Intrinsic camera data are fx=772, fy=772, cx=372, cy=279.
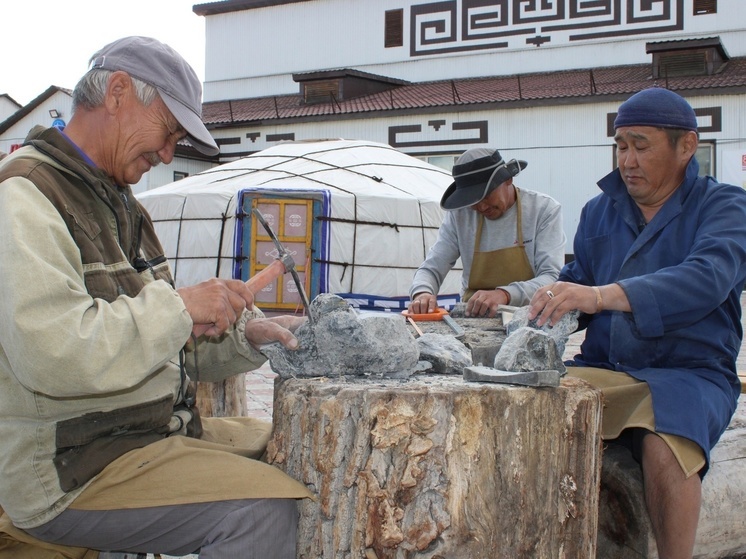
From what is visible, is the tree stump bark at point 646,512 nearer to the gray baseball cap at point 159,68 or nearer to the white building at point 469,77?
the gray baseball cap at point 159,68

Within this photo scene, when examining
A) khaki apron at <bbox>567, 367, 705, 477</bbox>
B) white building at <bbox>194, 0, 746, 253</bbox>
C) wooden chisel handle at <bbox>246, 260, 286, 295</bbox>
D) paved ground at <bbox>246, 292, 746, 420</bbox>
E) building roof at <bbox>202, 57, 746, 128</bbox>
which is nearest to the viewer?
wooden chisel handle at <bbox>246, 260, 286, 295</bbox>

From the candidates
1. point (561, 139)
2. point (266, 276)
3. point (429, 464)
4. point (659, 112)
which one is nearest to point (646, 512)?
point (429, 464)

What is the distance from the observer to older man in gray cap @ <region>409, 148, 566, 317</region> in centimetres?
373

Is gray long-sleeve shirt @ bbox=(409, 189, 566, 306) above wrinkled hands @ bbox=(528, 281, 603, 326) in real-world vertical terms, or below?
above

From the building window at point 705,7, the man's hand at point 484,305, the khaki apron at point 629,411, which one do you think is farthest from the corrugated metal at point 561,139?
the khaki apron at point 629,411

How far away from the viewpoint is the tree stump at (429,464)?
5.65ft

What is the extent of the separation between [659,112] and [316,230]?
8602mm

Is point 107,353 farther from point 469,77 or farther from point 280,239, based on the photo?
point 469,77

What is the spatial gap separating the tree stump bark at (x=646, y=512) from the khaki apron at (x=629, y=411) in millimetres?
223

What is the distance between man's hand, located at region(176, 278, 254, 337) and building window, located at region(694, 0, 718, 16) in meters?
17.0

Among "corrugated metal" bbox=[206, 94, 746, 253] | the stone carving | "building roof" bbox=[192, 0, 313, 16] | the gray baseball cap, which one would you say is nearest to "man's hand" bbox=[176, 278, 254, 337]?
the stone carving

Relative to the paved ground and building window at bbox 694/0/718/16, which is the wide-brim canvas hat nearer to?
the paved ground

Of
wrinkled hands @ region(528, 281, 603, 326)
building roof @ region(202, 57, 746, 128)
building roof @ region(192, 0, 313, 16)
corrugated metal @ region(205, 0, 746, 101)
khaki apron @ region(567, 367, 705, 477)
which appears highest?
building roof @ region(192, 0, 313, 16)

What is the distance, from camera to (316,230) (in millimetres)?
10688
